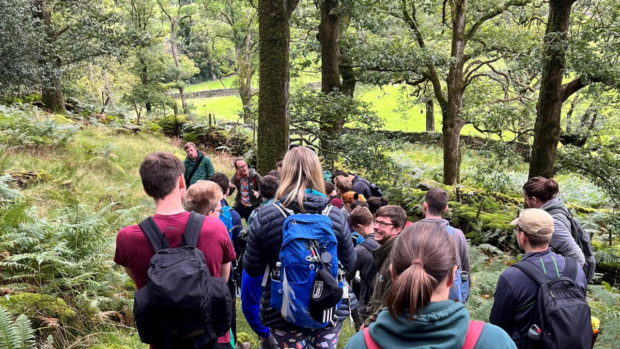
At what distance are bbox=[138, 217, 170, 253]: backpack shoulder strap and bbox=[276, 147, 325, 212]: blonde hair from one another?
3.36 ft

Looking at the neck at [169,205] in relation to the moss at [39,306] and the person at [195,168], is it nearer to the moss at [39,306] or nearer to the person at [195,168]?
the moss at [39,306]

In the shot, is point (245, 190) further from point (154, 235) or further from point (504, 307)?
point (504, 307)

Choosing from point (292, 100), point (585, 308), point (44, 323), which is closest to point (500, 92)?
point (292, 100)

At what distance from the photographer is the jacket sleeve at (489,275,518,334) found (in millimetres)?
3016

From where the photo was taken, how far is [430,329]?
158 cm

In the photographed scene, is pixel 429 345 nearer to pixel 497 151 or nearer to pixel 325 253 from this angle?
pixel 325 253

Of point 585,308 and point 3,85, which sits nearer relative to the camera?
point 585,308

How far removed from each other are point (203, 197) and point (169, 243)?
5.82 ft

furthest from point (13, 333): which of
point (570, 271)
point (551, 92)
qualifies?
point (551, 92)

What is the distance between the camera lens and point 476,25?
46.2 feet

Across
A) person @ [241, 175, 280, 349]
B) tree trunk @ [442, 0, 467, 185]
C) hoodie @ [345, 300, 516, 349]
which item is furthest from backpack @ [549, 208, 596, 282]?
tree trunk @ [442, 0, 467, 185]

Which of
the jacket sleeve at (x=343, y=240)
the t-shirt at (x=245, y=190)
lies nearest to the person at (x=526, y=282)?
the jacket sleeve at (x=343, y=240)

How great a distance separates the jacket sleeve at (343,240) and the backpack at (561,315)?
1.38m

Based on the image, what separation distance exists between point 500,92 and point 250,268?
18.5 meters
